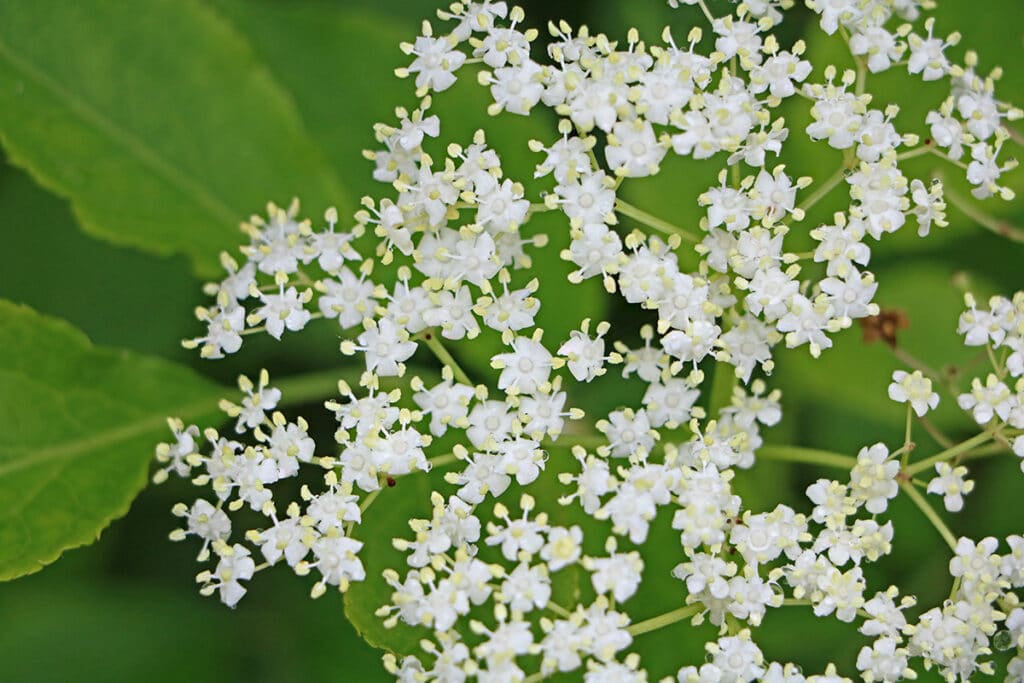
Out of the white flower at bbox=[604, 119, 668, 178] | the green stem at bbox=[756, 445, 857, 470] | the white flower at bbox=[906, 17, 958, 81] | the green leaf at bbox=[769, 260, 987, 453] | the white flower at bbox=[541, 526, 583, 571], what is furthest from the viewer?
the green leaf at bbox=[769, 260, 987, 453]

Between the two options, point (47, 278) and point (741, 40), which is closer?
point (741, 40)

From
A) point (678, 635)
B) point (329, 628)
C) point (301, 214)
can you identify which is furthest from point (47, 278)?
point (678, 635)

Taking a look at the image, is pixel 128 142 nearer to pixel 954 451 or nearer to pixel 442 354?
pixel 442 354

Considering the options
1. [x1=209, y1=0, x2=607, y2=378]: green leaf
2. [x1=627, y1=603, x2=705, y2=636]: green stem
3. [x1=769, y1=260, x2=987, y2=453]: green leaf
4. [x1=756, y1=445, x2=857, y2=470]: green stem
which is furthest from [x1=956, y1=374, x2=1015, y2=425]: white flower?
[x1=209, y1=0, x2=607, y2=378]: green leaf

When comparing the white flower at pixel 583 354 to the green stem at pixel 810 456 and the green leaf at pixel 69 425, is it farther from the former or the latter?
the green leaf at pixel 69 425

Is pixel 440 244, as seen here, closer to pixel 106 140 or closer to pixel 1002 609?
pixel 106 140

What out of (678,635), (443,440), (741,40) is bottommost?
(678,635)

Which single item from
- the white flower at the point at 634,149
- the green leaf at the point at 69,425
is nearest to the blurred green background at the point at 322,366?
the green leaf at the point at 69,425

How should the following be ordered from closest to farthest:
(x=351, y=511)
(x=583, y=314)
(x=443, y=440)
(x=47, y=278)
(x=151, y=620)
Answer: (x=351, y=511) < (x=443, y=440) < (x=583, y=314) < (x=151, y=620) < (x=47, y=278)

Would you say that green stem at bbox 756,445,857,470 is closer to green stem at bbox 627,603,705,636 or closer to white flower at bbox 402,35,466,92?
green stem at bbox 627,603,705,636
